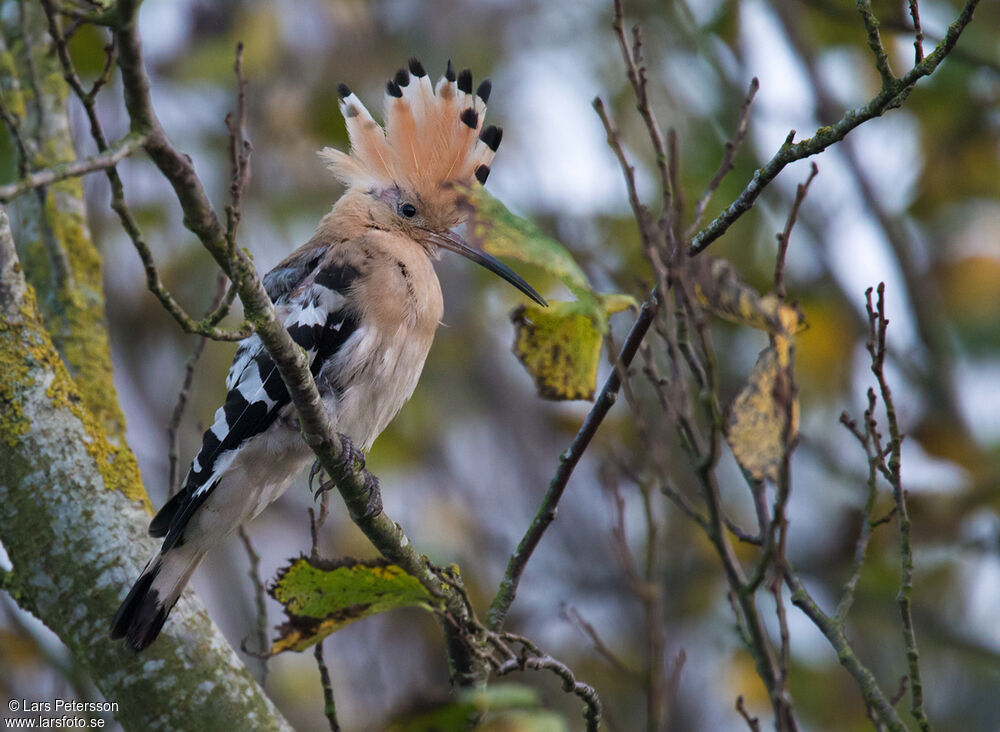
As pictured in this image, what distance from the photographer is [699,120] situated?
15.4ft

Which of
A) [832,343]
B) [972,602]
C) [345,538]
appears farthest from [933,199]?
[345,538]

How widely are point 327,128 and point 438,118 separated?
157 cm

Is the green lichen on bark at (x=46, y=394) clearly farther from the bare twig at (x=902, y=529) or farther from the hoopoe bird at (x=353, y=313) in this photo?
the bare twig at (x=902, y=529)

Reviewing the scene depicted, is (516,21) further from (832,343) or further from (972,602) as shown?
(972,602)

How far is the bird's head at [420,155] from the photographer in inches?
118

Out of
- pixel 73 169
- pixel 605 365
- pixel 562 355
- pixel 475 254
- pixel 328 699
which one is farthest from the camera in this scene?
pixel 605 365

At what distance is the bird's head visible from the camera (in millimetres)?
2996

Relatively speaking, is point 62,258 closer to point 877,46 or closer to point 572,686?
point 572,686

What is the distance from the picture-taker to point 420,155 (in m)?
3.12

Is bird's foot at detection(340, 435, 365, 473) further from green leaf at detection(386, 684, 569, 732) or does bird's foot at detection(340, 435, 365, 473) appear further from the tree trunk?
green leaf at detection(386, 684, 569, 732)

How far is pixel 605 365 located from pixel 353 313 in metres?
2.08

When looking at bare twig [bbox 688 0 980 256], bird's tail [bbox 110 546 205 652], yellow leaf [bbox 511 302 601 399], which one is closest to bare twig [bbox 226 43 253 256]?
yellow leaf [bbox 511 302 601 399]

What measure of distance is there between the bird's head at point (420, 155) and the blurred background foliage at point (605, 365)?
26.1 inches

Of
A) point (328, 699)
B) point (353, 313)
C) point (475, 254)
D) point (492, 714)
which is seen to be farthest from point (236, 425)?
point (492, 714)
